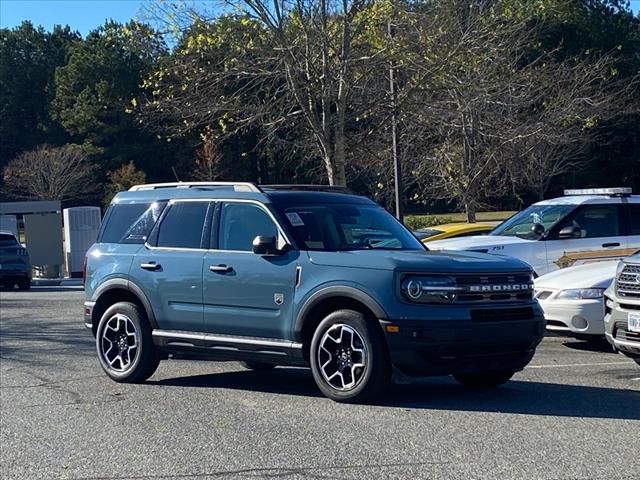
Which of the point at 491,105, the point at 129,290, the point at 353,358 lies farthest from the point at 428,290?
the point at 491,105

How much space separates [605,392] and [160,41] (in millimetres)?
16318

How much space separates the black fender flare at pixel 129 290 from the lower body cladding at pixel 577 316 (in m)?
4.50

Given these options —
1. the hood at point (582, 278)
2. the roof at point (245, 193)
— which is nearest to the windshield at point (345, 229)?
the roof at point (245, 193)

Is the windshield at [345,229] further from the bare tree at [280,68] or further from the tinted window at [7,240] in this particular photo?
the tinted window at [7,240]

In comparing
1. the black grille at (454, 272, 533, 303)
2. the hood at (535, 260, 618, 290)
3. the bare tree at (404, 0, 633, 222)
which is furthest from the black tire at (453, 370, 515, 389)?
the bare tree at (404, 0, 633, 222)

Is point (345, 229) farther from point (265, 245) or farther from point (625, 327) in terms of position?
point (625, 327)

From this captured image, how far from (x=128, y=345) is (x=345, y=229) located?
8.47 ft

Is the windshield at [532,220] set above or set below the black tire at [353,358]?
above

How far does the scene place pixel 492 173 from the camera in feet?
103

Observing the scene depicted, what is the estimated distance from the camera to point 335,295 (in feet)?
26.9

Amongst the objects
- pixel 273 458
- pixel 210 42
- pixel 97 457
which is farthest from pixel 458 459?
pixel 210 42

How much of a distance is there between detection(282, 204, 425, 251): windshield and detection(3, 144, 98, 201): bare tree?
47873 mm

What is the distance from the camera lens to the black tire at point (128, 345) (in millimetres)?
9578

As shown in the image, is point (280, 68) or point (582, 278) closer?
point (582, 278)
